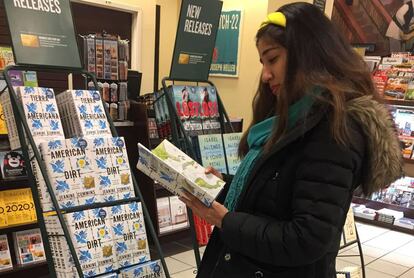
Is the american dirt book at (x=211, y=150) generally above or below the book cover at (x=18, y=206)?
above

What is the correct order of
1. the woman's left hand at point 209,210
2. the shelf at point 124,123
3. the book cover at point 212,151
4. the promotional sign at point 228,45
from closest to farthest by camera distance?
1. the woman's left hand at point 209,210
2. the book cover at point 212,151
3. the shelf at point 124,123
4. the promotional sign at point 228,45

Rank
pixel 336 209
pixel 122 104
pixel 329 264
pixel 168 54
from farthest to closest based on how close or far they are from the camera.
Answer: pixel 168 54
pixel 122 104
pixel 329 264
pixel 336 209

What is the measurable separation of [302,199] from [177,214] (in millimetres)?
2923

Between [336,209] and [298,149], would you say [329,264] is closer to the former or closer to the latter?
[336,209]

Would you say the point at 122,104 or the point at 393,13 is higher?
the point at 393,13

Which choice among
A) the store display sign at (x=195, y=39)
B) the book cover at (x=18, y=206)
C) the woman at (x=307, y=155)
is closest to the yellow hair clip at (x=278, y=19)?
the woman at (x=307, y=155)

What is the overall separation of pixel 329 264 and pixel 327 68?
62cm

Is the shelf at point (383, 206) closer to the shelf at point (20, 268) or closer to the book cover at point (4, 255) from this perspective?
the shelf at point (20, 268)

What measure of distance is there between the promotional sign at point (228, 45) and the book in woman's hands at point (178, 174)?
430cm

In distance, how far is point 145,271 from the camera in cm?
211

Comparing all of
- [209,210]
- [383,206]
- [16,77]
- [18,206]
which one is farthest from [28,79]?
[383,206]

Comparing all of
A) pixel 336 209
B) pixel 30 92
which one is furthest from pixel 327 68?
pixel 30 92

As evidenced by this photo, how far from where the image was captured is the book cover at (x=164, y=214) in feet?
12.6

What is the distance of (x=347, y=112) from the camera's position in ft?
3.89
